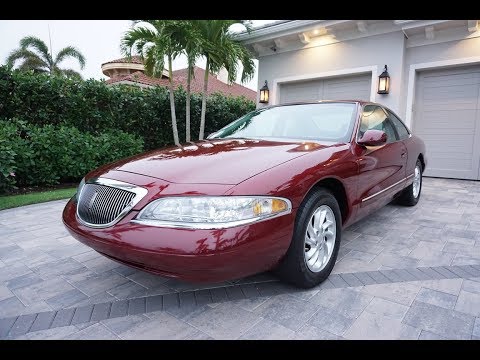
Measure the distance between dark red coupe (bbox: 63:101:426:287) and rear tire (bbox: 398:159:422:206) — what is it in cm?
188

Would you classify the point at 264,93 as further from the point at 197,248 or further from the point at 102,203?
the point at 197,248

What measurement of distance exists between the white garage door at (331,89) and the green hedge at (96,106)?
88.0 inches

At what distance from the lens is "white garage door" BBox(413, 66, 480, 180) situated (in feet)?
22.4

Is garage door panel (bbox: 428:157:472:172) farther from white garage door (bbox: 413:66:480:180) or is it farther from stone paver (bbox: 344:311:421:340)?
stone paver (bbox: 344:311:421:340)

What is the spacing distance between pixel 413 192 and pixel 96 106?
649 centimetres

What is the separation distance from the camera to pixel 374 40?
7418mm

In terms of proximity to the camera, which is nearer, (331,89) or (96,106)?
(96,106)

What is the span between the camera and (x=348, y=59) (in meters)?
7.80

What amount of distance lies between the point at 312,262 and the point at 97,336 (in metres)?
1.41

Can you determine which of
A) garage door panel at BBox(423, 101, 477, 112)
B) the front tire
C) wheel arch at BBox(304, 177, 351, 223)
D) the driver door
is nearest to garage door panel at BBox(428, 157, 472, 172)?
garage door panel at BBox(423, 101, 477, 112)

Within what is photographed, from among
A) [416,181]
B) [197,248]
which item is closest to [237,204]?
[197,248]
